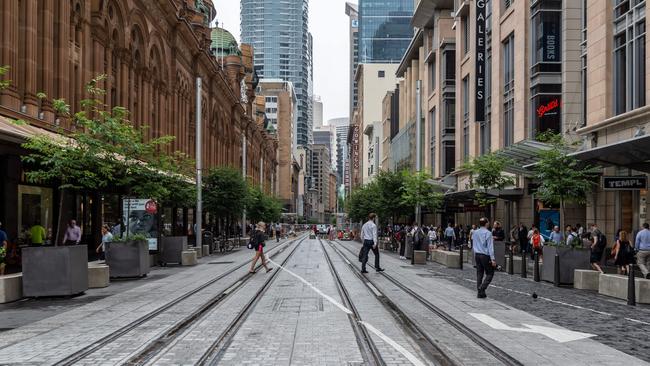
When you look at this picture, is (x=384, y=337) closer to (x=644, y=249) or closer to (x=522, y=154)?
(x=644, y=249)

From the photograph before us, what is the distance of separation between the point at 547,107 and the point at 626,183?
11.7 m

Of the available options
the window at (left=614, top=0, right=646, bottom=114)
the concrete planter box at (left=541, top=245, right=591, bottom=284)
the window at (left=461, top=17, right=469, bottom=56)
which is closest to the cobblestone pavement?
the concrete planter box at (left=541, top=245, right=591, bottom=284)

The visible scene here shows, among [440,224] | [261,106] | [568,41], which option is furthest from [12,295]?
[261,106]

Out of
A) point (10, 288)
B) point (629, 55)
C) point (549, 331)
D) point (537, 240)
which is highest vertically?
point (629, 55)

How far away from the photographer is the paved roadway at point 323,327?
8.69 meters

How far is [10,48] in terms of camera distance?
22.2 metres

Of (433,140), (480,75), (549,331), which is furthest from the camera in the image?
(433,140)

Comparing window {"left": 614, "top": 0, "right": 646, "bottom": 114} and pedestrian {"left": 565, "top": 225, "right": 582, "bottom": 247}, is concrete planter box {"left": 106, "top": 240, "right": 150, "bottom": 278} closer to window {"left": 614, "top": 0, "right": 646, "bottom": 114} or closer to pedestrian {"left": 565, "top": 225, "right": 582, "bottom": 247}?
pedestrian {"left": 565, "top": 225, "right": 582, "bottom": 247}

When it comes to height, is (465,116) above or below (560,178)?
above

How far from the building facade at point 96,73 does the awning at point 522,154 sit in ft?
55.5

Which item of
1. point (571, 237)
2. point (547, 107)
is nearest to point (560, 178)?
point (571, 237)

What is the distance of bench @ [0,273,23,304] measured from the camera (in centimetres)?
1491

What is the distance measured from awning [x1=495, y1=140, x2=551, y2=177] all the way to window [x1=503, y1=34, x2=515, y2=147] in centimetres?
610

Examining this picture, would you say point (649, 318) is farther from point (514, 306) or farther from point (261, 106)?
point (261, 106)
